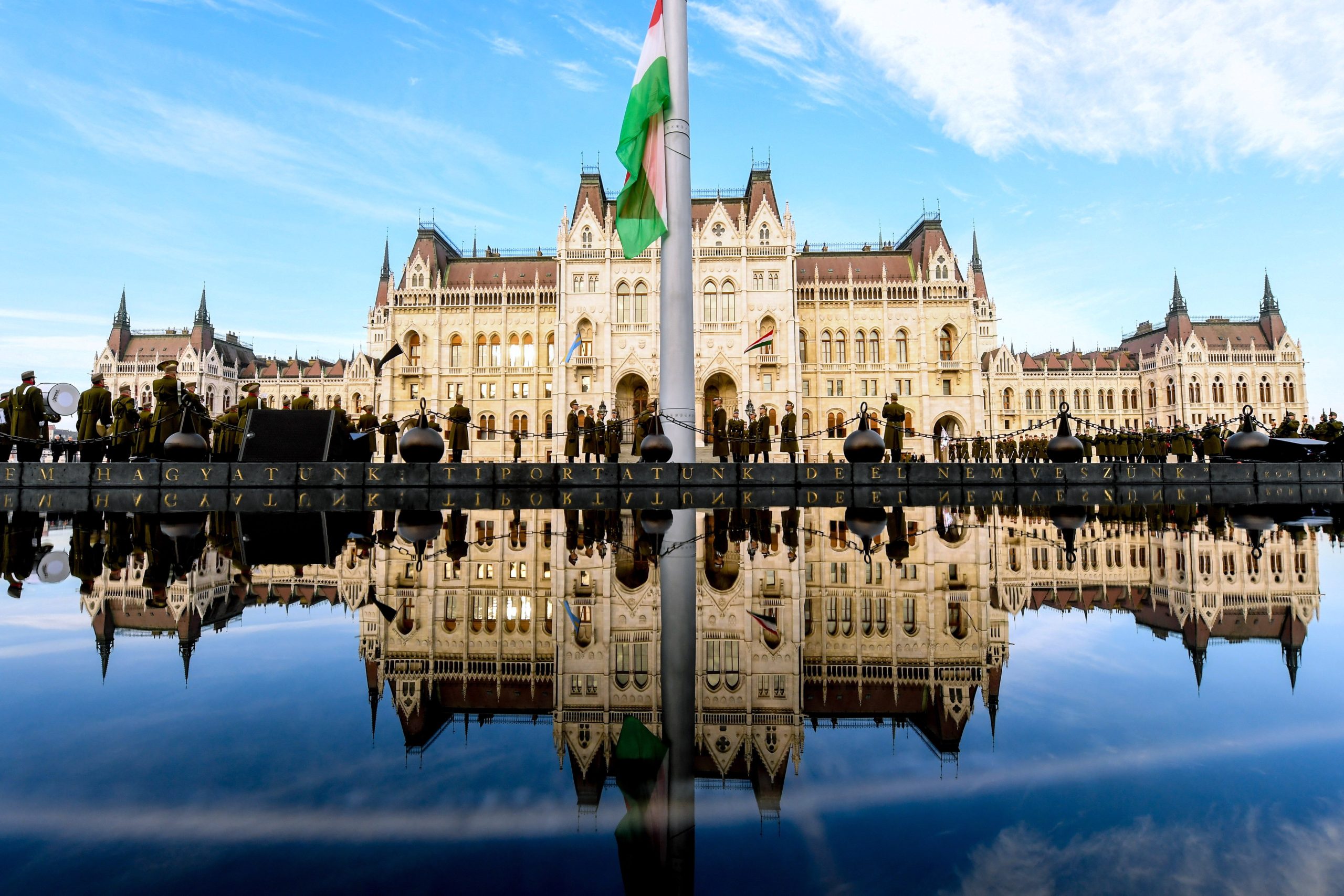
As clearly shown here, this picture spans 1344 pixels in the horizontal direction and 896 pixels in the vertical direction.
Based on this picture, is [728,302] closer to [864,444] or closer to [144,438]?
[864,444]

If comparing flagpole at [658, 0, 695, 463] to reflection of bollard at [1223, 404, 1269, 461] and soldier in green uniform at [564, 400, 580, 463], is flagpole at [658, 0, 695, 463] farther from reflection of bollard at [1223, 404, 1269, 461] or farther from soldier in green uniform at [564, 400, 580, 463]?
reflection of bollard at [1223, 404, 1269, 461]

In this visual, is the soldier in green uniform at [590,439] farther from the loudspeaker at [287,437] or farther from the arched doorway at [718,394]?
the arched doorway at [718,394]

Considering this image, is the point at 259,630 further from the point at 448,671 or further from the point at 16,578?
the point at 16,578

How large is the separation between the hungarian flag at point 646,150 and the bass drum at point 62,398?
1064 cm

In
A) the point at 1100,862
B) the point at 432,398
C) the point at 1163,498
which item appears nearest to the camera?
the point at 1100,862

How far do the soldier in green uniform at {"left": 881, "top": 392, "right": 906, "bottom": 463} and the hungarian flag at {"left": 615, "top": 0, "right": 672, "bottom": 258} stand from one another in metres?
6.19

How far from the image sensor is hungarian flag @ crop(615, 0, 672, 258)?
15.4 meters

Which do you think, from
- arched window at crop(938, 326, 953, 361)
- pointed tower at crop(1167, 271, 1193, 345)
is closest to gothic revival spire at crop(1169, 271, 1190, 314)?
pointed tower at crop(1167, 271, 1193, 345)

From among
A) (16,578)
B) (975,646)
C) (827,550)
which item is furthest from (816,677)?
(16,578)

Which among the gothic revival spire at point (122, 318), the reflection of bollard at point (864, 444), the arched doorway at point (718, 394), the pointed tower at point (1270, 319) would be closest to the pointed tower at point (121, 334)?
the gothic revival spire at point (122, 318)

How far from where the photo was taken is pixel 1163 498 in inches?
462

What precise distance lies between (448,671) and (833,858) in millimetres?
1451

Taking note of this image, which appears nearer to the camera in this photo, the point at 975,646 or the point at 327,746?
the point at 327,746

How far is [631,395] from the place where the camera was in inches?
1651
